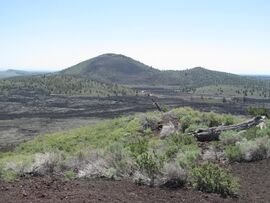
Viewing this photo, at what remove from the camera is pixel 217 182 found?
10.2 m

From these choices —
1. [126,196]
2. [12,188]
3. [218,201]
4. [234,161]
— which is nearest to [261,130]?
[234,161]

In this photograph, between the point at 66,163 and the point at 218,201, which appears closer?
the point at 218,201

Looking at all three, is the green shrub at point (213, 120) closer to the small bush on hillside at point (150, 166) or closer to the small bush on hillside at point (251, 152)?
the small bush on hillside at point (251, 152)

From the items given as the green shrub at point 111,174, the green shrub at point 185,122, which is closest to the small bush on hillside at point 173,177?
the green shrub at point 111,174

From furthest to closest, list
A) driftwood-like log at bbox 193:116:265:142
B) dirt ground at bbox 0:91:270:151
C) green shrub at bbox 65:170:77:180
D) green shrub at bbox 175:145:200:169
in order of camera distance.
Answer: dirt ground at bbox 0:91:270:151 < driftwood-like log at bbox 193:116:265:142 < green shrub at bbox 175:145:200:169 < green shrub at bbox 65:170:77:180

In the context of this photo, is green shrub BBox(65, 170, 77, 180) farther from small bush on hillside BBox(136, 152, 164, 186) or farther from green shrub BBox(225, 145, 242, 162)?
green shrub BBox(225, 145, 242, 162)

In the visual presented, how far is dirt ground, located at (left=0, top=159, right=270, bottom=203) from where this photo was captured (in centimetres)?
866

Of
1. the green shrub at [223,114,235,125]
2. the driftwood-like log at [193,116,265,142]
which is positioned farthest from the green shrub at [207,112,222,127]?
the driftwood-like log at [193,116,265,142]

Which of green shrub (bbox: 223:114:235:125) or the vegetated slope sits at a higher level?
green shrub (bbox: 223:114:235:125)

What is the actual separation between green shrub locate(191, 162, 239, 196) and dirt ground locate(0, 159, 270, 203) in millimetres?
237

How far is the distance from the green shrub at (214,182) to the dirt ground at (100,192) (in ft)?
0.78

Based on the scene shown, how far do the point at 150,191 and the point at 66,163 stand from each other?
286 centimetres

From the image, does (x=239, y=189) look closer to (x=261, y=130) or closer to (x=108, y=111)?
(x=261, y=130)

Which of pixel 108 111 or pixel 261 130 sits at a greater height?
pixel 261 130
